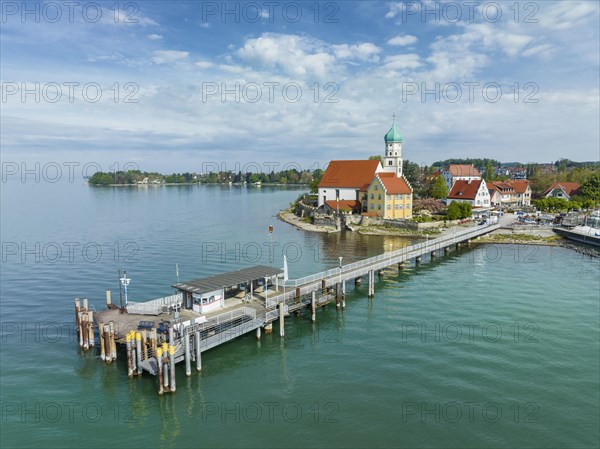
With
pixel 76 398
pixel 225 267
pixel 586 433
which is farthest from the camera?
pixel 225 267

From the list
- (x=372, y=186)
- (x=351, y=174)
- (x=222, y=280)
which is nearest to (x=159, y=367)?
(x=222, y=280)

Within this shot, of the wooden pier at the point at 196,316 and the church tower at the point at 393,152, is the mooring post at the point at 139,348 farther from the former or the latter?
the church tower at the point at 393,152

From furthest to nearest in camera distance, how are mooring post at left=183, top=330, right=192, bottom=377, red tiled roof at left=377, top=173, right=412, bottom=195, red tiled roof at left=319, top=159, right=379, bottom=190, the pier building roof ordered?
red tiled roof at left=319, top=159, right=379, bottom=190, red tiled roof at left=377, top=173, right=412, bottom=195, the pier building roof, mooring post at left=183, top=330, right=192, bottom=377

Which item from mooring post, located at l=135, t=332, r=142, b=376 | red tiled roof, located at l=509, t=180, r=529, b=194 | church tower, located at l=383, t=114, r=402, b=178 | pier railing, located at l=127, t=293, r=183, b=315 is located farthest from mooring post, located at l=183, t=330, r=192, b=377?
red tiled roof, located at l=509, t=180, r=529, b=194

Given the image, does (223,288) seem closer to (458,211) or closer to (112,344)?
(112,344)

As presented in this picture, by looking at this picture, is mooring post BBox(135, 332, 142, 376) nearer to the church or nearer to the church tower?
the church

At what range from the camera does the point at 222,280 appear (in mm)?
36094

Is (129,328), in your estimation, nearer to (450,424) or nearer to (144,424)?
(144,424)

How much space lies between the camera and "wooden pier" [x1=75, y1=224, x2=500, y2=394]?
28328 mm

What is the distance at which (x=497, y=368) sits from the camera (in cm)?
2903

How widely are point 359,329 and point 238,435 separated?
56.5ft

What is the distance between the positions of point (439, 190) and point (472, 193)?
13.1m

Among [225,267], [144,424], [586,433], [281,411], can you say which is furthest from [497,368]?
[225,267]

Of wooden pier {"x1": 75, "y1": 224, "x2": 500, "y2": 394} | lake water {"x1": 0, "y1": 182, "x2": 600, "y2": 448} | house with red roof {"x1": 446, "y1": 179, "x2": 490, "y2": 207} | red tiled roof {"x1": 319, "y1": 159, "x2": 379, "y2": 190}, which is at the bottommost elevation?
lake water {"x1": 0, "y1": 182, "x2": 600, "y2": 448}
